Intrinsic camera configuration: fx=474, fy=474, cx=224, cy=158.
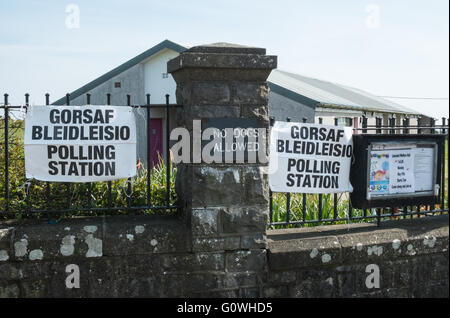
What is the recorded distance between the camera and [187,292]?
4.06 m

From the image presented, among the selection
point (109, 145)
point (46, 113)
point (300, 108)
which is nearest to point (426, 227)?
point (109, 145)

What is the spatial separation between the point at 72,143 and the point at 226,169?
53.3 inches

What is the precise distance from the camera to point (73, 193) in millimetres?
4422

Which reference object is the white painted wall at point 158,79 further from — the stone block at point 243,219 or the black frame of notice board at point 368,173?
the stone block at point 243,219

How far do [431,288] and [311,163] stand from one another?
5.91ft

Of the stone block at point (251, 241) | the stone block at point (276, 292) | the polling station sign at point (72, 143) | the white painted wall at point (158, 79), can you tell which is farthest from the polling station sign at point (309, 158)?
the white painted wall at point (158, 79)

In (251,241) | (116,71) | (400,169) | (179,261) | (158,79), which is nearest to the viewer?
(179,261)

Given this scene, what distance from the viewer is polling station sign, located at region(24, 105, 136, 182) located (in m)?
4.10

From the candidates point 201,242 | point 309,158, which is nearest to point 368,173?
point 309,158

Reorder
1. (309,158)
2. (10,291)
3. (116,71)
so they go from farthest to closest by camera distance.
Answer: (116,71) → (309,158) → (10,291)

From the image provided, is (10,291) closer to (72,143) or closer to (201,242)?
(72,143)

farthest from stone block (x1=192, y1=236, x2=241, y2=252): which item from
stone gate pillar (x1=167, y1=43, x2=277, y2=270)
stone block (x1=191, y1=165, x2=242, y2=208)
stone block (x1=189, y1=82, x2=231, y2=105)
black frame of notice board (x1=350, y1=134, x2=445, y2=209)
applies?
A: black frame of notice board (x1=350, y1=134, x2=445, y2=209)

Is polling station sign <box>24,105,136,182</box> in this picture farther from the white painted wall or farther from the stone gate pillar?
the white painted wall

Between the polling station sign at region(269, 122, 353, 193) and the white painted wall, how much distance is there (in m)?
11.8
